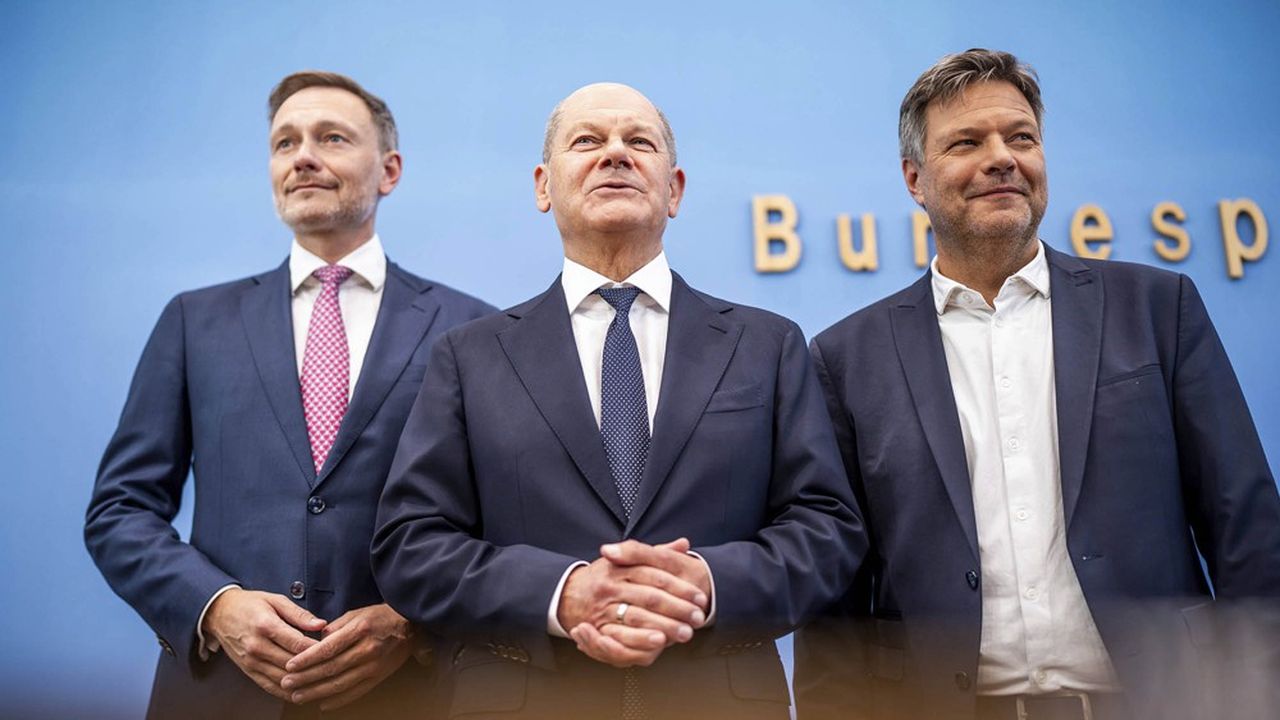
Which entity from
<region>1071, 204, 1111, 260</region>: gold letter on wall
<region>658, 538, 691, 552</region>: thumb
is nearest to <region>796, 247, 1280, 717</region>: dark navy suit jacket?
<region>658, 538, 691, 552</region>: thumb

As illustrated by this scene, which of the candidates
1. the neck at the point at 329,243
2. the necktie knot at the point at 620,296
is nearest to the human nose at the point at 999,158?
the necktie knot at the point at 620,296

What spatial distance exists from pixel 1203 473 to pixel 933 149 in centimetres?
80

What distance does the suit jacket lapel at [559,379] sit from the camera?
1.67 meters

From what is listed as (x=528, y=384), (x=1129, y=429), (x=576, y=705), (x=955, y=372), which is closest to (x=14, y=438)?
(x=528, y=384)

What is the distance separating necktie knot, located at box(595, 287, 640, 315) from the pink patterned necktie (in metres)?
0.56

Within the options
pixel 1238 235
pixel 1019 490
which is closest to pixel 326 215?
pixel 1019 490

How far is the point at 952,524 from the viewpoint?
72.8 inches

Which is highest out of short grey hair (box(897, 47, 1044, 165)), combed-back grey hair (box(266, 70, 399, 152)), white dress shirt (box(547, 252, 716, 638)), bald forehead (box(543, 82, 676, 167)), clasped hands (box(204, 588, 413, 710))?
combed-back grey hair (box(266, 70, 399, 152))

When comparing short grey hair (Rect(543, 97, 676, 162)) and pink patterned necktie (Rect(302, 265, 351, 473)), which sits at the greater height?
short grey hair (Rect(543, 97, 676, 162))

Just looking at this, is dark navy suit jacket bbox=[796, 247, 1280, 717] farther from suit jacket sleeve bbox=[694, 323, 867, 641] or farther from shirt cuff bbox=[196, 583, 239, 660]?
shirt cuff bbox=[196, 583, 239, 660]

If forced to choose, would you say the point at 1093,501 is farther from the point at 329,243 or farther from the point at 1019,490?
the point at 329,243

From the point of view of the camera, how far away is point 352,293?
226 cm

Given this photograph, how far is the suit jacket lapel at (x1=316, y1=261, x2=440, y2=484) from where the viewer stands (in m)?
1.98

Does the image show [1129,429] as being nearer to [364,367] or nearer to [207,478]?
[364,367]
